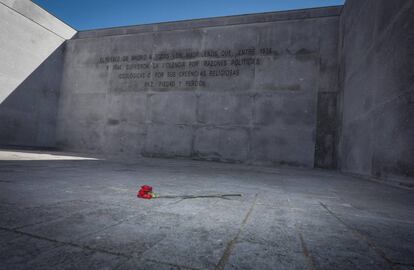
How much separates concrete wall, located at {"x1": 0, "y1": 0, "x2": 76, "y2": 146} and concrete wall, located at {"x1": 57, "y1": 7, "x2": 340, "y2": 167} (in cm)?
59

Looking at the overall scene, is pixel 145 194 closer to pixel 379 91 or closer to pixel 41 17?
pixel 379 91

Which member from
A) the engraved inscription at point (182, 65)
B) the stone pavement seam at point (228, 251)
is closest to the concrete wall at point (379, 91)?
the engraved inscription at point (182, 65)

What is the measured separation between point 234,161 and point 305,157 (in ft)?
7.72

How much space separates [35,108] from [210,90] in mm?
7376

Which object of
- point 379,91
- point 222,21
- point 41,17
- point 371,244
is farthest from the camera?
point 41,17

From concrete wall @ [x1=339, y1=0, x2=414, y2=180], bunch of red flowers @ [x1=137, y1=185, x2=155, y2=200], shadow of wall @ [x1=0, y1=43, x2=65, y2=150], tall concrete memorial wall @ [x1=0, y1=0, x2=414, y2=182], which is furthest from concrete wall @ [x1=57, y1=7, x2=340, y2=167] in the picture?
bunch of red flowers @ [x1=137, y1=185, x2=155, y2=200]

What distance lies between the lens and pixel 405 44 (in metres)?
3.87

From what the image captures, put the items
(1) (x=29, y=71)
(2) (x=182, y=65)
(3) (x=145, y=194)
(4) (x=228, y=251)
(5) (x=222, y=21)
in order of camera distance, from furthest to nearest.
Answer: (1) (x=29, y=71), (2) (x=182, y=65), (5) (x=222, y=21), (3) (x=145, y=194), (4) (x=228, y=251)

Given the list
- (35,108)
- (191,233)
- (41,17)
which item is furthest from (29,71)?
(191,233)

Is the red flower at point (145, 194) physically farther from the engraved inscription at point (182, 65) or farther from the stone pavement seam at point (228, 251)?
the engraved inscription at point (182, 65)

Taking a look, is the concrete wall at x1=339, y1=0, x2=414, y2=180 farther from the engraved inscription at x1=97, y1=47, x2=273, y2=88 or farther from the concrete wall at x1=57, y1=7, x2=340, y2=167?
the engraved inscription at x1=97, y1=47, x2=273, y2=88

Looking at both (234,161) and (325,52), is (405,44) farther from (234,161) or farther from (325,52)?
(234,161)

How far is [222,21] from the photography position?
9203 mm

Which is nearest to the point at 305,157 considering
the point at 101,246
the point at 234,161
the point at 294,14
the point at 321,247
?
the point at 234,161
